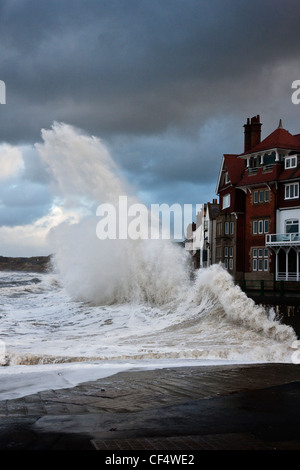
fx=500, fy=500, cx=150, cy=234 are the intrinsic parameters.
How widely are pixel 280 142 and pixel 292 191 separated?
417cm

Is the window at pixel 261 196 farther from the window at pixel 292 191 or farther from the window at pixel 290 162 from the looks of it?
the window at pixel 290 162

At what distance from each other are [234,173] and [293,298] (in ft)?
66.3

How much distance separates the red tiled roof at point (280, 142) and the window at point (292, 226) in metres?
5.70

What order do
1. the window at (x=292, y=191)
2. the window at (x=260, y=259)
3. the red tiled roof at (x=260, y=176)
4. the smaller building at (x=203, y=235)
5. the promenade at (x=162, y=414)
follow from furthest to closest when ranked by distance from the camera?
1. the smaller building at (x=203, y=235)
2. the window at (x=260, y=259)
3. the red tiled roof at (x=260, y=176)
4. the window at (x=292, y=191)
5. the promenade at (x=162, y=414)

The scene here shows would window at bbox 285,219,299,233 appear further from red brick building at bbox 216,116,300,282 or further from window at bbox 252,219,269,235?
window at bbox 252,219,269,235

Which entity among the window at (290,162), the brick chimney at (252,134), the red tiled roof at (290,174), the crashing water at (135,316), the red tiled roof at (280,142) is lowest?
the crashing water at (135,316)

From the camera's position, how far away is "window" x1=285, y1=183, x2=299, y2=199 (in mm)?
35881

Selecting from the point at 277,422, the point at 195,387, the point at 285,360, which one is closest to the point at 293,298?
the point at 285,360

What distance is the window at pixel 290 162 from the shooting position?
36.3 m

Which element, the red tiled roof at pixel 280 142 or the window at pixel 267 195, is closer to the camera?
the window at pixel 267 195

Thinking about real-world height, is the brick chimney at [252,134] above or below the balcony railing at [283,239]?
above

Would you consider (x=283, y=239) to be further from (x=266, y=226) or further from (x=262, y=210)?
(x=262, y=210)

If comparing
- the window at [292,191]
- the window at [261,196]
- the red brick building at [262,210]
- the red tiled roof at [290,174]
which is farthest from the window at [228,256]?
the red tiled roof at [290,174]
